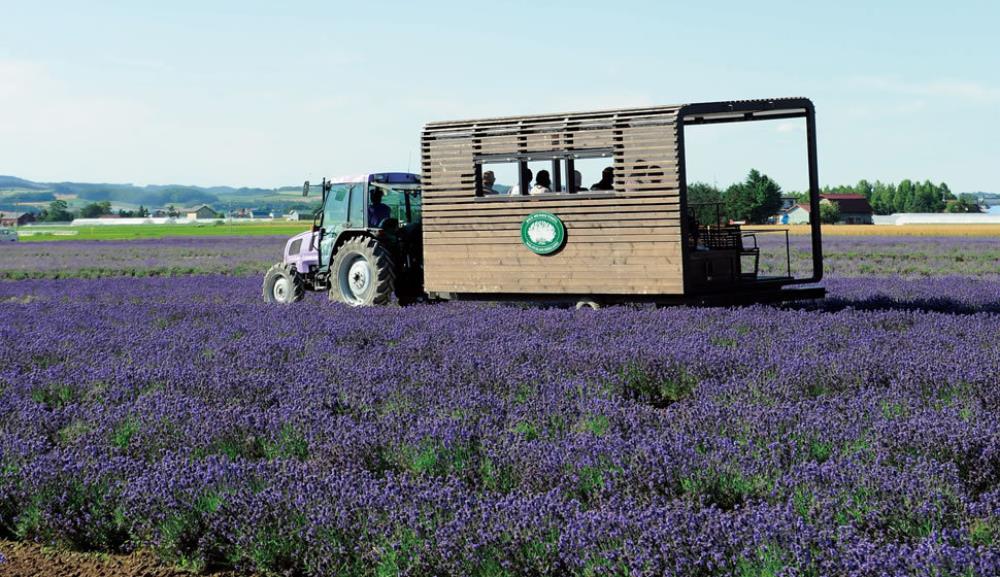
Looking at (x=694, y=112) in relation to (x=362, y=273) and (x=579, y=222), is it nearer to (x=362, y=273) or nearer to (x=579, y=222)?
(x=579, y=222)

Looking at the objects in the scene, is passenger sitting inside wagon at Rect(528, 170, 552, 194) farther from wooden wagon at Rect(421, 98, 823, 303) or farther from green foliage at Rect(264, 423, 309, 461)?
green foliage at Rect(264, 423, 309, 461)

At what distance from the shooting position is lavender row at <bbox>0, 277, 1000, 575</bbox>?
151 inches

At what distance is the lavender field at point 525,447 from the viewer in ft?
12.6

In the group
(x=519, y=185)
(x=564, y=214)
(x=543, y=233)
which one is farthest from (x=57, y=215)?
(x=564, y=214)

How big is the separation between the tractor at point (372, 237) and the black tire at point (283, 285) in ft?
2.33

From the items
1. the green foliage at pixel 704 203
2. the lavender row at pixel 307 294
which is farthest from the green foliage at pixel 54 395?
the green foliage at pixel 704 203

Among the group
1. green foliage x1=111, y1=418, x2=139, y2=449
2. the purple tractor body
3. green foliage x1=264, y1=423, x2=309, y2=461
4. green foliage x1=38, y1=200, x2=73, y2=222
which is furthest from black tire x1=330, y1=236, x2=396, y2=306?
green foliage x1=38, y1=200, x2=73, y2=222

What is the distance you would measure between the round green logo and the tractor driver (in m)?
2.72

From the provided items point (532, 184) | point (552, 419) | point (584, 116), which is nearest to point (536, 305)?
point (532, 184)

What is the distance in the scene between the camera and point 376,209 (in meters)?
14.6

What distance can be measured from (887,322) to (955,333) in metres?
0.98

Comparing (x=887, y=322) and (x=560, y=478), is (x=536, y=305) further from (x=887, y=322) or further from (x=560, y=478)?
(x=560, y=478)

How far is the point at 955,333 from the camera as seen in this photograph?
9078mm

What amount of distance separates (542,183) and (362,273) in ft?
9.61
